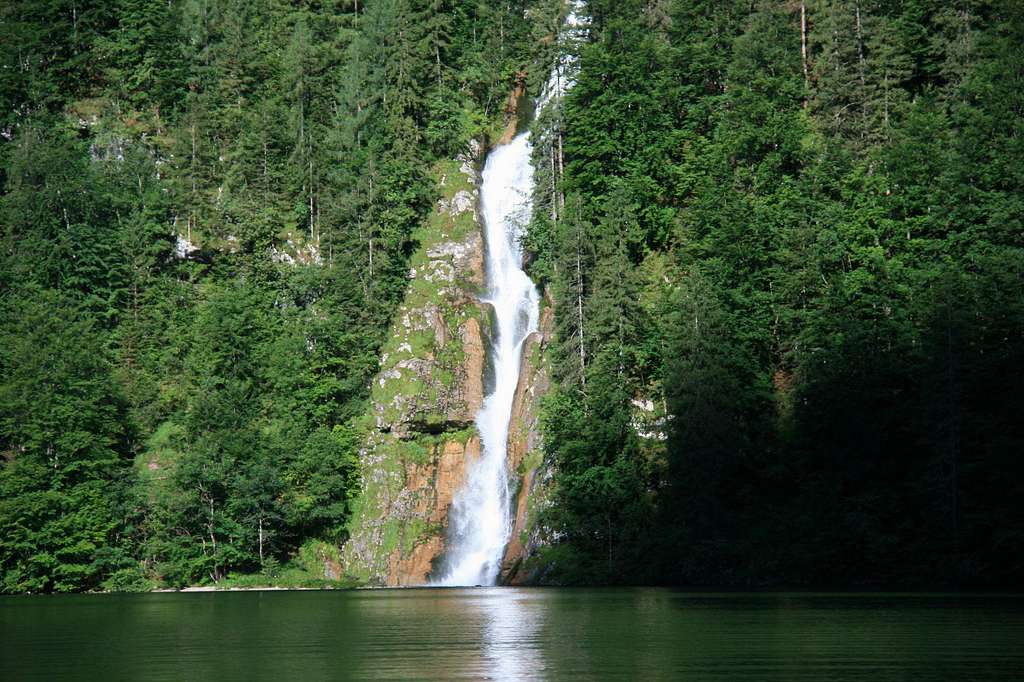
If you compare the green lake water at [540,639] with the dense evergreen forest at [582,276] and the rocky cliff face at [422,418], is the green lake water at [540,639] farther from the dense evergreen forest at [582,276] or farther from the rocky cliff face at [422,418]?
the rocky cliff face at [422,418]

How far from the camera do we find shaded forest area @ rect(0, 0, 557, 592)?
215 feet

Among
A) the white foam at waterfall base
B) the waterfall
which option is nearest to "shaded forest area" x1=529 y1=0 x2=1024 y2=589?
the waterfall

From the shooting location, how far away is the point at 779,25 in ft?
248

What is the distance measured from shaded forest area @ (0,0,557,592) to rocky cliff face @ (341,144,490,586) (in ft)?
5.57

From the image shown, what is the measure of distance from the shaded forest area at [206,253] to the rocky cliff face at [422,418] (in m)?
1.70

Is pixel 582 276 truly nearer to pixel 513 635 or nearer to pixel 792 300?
pixel 792 300

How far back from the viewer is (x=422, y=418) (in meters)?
70.3

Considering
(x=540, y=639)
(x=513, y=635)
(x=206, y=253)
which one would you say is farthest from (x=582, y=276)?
(x=540, y=639)

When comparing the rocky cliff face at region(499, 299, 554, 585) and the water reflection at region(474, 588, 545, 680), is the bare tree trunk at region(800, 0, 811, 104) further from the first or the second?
the water reflection at region(474, 588, 545, 680)

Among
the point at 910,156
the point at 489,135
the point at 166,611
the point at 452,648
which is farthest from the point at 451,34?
the point at 452,648

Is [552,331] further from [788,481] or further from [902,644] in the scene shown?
[902,644]

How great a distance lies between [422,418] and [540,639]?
42.1 m

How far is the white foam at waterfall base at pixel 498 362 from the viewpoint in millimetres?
65688

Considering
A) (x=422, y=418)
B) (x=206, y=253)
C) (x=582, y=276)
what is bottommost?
(x=422, y=418)
